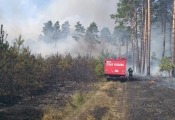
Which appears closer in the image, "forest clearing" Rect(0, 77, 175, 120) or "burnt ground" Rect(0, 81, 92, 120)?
"forest clearing" Rect(0, 77, 175, 120)

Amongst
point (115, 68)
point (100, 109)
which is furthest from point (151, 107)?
point (115, 68)

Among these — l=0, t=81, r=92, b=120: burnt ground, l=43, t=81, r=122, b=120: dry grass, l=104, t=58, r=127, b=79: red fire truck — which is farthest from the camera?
l=104, t=58, r=127, b=79: red fire truck

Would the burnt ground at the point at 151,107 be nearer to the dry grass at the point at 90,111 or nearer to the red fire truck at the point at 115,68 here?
the dry grass at the point at 90,111

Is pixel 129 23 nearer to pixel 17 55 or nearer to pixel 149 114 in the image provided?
pixel 17 55

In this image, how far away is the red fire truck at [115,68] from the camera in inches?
1287

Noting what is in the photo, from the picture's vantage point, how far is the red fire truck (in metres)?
32.7

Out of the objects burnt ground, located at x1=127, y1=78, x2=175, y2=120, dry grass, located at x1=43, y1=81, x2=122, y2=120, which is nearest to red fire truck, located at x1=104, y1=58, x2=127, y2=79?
burnt ground, located at x1=127, y1=78, x2=175, y2=120

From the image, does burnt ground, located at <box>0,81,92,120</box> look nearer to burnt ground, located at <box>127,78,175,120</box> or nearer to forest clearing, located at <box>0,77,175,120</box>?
forest clearing, located at <box>0,77,175,120</box>

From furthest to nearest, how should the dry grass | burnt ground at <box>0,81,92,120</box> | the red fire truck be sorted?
1. the red fire truck
2. burnt ground at <box>0,81,92,120</box>
3. the dry grass

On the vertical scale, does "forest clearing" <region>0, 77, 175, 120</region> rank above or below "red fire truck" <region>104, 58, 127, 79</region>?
below

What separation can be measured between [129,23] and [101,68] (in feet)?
96.2

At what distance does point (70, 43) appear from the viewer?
118500mm

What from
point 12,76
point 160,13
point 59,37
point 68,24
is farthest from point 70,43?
point 12,76

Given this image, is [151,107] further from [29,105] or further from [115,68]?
[115,68]
